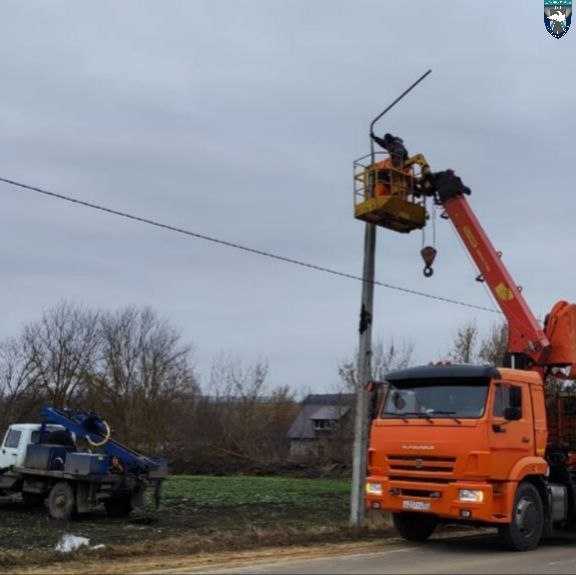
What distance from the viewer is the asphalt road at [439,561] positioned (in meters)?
10.6

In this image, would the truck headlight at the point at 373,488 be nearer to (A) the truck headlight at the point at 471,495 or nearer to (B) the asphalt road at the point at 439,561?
(B) the asphalt road at the point at 439,561

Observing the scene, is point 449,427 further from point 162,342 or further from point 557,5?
point 162,342

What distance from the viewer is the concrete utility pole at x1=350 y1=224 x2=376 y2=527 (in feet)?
52.0

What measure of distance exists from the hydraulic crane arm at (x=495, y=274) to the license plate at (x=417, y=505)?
13.7ft

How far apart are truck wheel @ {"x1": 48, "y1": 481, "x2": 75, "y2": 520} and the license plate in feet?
29.8

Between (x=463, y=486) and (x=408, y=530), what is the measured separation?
8.19 ft

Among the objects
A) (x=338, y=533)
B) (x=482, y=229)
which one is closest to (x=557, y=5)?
(x=482, y=229)

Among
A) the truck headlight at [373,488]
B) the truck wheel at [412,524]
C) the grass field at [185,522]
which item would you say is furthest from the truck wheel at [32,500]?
the truck headlight at [373,488]

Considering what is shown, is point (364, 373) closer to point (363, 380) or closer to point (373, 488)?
point (363, 380)

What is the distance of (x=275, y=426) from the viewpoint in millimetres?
58438

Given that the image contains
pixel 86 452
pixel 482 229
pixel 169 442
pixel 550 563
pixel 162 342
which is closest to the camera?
pixel 550 563

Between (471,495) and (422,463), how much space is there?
94 centimetres

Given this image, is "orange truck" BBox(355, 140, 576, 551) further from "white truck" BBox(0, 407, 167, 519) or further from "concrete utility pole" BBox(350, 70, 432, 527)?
"white truck" BBox(0, 407, 167, 519)

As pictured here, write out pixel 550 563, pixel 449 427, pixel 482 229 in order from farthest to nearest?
pixel 482 229 < pixel 449 427 < pixel 550 563
